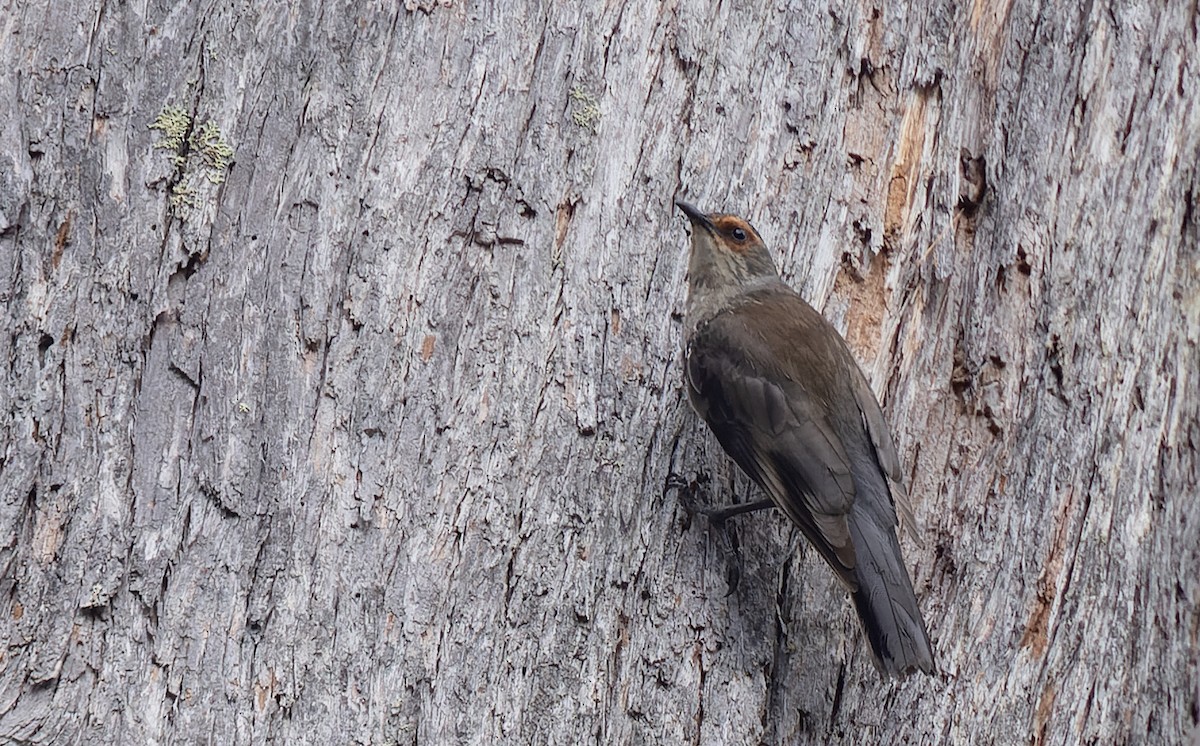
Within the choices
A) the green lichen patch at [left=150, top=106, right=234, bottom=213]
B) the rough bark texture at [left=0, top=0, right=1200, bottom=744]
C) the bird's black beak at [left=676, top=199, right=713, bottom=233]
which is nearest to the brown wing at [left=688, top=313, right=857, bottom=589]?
the rough bark texture at [left=0, top=0, right=1200, bottom=744]

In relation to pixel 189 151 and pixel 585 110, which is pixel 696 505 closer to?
pixel 585 110

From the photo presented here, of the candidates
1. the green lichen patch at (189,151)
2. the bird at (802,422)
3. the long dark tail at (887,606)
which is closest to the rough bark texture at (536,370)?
the green lichen patch at (189,151)

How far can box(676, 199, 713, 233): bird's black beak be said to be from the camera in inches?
125

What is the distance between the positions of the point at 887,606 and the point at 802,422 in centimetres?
67

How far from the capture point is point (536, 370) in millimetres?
2893

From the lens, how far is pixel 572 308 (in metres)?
2.96

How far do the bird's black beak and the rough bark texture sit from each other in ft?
0.17

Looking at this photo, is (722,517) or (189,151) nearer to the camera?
(189,151)

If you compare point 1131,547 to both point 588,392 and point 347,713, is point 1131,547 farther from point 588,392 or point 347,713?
point 347,713

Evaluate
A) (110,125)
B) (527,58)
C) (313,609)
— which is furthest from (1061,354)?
(110,125)

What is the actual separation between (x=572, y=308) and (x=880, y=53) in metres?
1.29

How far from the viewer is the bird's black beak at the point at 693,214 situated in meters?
3.18

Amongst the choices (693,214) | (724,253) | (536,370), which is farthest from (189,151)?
(724,253)

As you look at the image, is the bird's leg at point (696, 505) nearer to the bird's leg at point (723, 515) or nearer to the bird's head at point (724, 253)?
the bird's leg at point (723, 515)
